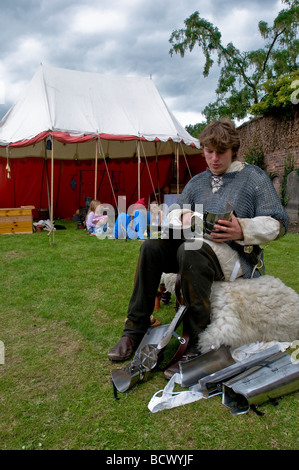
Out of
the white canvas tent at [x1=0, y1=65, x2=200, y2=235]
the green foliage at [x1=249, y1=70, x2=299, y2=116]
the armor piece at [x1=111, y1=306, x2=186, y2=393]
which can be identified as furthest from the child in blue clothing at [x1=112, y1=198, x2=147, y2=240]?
the green foliage at [x1=249, y1=70, x2=299, y2=116]

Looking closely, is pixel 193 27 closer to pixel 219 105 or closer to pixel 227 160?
pixel 219 105

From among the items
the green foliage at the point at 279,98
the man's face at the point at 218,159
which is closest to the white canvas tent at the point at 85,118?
the green foliage at the point at 279,98

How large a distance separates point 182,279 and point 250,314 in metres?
0.39

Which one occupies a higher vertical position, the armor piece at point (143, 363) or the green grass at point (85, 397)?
the armor piece at point (143, 363)

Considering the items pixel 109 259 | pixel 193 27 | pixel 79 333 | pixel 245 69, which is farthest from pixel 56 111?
pixel 245 69

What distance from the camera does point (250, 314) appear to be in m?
1.72

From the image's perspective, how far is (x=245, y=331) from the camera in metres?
1.70

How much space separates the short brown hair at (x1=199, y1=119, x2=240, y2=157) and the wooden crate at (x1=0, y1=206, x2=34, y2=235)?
536 cm

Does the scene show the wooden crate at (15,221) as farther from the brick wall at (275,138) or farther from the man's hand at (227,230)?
the brick wall at (275,138)

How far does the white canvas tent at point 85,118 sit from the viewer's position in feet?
23.2

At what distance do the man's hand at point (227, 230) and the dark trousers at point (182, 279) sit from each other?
0.08 m

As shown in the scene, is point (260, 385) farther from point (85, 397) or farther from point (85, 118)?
point (85, 118)

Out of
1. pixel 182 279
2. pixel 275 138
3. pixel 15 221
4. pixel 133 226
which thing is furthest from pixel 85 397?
pixel 275 138
